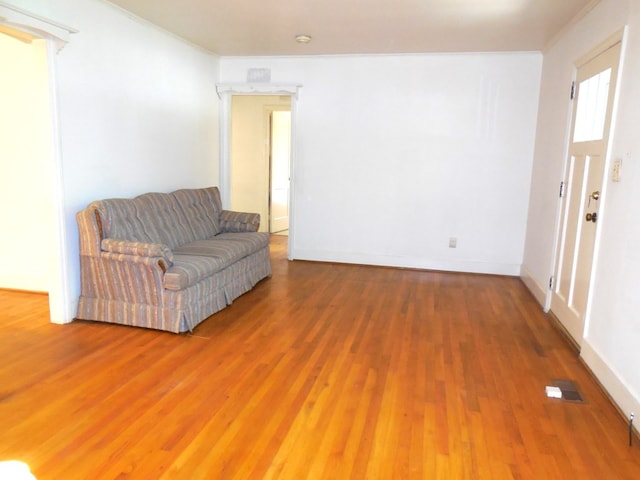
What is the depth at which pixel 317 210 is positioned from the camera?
18.9 ft

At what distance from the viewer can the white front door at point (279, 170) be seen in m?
7.58

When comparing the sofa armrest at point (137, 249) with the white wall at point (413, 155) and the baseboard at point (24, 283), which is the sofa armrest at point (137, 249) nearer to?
the baseboard at point (24, 283)

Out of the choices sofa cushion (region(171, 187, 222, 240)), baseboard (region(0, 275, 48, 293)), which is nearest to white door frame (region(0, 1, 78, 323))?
baseboard (region(0, 275, 48, 293))

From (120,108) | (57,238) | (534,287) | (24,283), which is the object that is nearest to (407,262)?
(534,287)

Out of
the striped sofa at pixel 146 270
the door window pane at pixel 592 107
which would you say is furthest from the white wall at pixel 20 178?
the door window pane at pixel 592 107

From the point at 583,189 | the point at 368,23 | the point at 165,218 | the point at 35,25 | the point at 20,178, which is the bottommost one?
the point at 165,218

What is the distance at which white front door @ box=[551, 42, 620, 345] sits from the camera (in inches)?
118

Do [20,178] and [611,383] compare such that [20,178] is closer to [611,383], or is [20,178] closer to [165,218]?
[165,218]

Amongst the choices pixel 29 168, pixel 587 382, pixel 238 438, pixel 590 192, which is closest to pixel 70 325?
pixel 29 168

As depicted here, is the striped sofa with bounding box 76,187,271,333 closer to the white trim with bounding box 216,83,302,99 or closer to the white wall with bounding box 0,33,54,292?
the white wall with bounding box 0,33,54,292

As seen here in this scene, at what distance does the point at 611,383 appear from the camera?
2539mm

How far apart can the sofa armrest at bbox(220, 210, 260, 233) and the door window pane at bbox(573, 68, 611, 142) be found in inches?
123

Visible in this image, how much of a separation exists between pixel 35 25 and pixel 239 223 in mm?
2515

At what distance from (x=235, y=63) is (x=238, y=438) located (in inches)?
190
